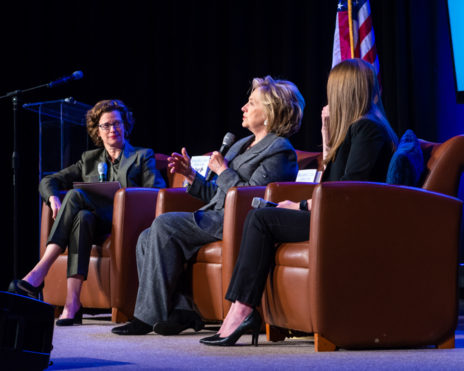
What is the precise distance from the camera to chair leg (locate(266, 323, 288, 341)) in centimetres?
269

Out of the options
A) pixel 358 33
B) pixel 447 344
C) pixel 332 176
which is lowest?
pixel 447 344

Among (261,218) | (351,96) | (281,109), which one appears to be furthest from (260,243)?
(281,109)

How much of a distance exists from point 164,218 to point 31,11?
3134 millimetres

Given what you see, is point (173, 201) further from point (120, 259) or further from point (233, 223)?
point (233, 223)

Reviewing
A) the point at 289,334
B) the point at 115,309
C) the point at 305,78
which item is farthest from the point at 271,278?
the point at 305,78

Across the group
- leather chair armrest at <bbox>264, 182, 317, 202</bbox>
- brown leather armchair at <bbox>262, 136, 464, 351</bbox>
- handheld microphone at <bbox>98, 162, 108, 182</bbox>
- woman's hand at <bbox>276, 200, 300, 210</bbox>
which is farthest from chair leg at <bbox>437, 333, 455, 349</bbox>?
handheld microphone at <bbox>98, 162, 108, 182</bbox>

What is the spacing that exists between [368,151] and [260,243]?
18.7 inches

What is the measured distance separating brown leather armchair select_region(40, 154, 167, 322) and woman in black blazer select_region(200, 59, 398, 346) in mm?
961

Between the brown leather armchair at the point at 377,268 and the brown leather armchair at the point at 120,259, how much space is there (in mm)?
1168

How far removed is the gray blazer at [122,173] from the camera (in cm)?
382

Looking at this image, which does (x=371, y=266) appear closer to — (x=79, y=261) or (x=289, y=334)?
(x=289, y=334)

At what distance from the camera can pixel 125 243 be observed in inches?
133

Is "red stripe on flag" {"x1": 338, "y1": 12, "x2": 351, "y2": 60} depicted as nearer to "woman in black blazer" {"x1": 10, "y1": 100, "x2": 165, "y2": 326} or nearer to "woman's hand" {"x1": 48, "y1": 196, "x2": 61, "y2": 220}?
"woman in black blazer" {"x1": 10, "y1": 100, "x2": 165, "y2": 326}

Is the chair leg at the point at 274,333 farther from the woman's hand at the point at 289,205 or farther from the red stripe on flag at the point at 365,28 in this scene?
the red stripe on flag at the point at 365,28
